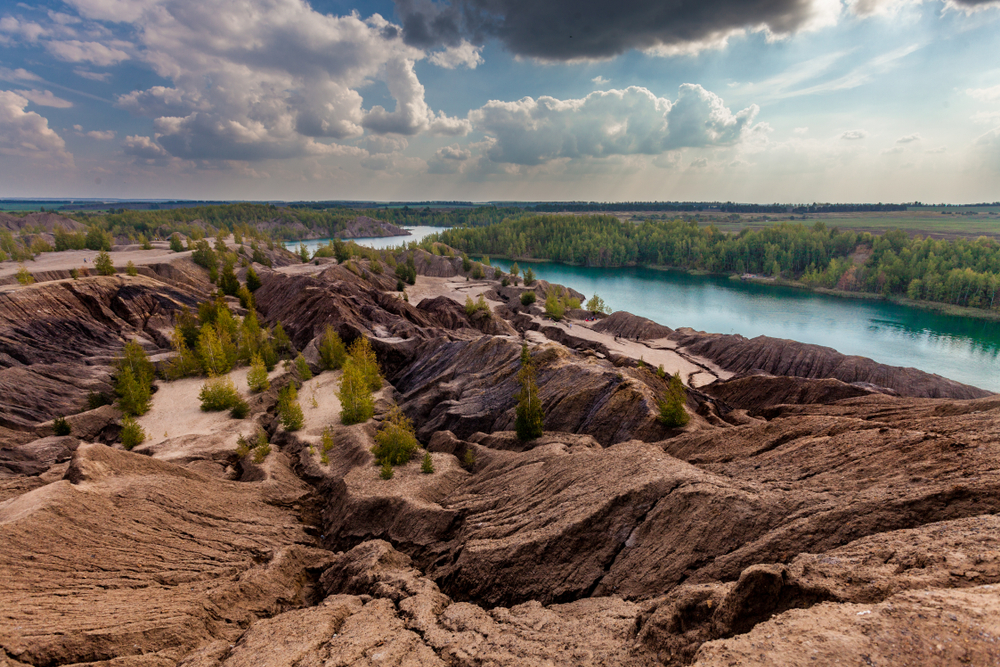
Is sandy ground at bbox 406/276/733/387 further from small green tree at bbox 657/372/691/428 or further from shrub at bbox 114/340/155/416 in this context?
shrub at bbox 114/340/155/416

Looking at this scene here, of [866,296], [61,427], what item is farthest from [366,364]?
[866,296]

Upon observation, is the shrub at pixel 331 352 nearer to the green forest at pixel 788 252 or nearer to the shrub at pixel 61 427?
the shrub at pixel 61 427

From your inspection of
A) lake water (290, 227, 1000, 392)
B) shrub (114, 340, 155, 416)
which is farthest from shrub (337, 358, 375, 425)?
lake water (290, 227, 1000, 392)

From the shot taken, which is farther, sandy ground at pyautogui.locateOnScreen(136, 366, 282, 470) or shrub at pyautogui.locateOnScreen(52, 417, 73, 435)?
shrub at pyautogui.locateOnScreen(52, 417, 73, 435)

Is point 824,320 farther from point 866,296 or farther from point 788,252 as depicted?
point 788,252

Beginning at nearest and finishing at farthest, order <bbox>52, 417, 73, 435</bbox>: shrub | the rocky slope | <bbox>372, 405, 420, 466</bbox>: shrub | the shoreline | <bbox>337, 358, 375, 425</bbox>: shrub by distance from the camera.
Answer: the rocky slope < <bbox>372, 405, 420, 466</bbox>: shrub < <bbox>52, 417, 73, 435</bbox>: shrub < <bbox>337, 358, 375, 425</bbox>: shrub < the shoreline

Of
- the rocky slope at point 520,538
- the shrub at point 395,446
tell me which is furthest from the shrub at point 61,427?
the shrub at point 395,446
